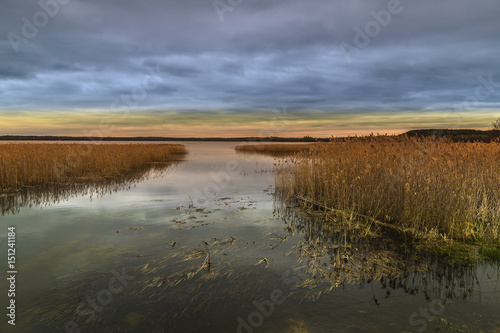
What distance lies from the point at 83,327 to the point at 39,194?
12011mm

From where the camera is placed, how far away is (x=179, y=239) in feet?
25.5

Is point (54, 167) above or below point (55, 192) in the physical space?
above

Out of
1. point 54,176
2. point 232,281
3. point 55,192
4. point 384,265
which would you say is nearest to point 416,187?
point 384,265

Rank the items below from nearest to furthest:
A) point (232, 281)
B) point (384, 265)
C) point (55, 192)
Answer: point (232, 281) → point (384, 265) → point (55, 192)

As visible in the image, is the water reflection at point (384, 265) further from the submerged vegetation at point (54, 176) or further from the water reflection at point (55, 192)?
the submerged vegetation at point (54, 176)

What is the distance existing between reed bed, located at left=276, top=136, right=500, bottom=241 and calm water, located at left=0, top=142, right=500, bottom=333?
4.91 ft

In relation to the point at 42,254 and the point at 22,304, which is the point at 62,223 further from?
the point at 22,304

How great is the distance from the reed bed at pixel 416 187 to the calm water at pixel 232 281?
4.91 feet

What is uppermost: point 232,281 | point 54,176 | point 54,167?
point 54,167

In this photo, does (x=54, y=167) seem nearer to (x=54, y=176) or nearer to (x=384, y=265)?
(x=54, y=176)

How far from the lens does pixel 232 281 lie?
17.9 feet

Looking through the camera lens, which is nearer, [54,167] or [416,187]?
[416,187]

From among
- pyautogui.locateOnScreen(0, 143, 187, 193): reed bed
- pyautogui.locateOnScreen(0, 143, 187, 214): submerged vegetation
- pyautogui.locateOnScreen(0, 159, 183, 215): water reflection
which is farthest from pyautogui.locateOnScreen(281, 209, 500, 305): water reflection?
pyautogui.locateOnScreen(0, 143, 187, 193): reed bed

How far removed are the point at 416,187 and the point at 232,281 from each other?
6270 mm
